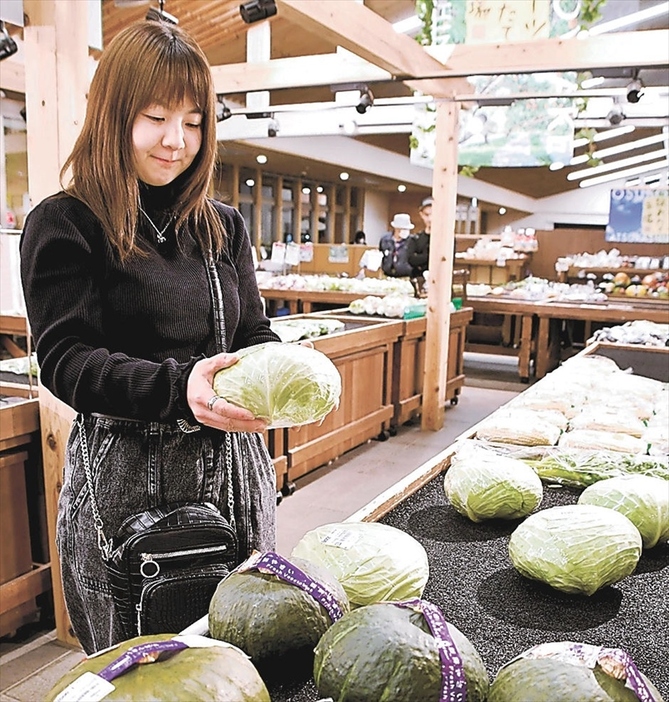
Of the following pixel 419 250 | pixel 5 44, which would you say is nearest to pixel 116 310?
pixel 5 44

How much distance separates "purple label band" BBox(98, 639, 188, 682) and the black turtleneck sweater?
0.58 metres

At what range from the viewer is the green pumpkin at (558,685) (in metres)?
0.77

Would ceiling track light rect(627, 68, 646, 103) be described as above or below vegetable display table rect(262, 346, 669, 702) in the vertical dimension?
above

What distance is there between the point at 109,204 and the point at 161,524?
26.1 inches

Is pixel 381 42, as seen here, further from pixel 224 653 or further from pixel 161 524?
pixel 224 653

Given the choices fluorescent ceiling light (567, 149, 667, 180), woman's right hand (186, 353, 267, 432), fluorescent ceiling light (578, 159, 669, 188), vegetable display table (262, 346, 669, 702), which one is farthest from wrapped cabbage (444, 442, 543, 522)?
fluorescent ceiling light (578, 159, 669, 188)

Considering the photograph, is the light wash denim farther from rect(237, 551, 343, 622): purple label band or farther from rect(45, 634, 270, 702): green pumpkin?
rect(45, 634, 270, 702): green pumpkin

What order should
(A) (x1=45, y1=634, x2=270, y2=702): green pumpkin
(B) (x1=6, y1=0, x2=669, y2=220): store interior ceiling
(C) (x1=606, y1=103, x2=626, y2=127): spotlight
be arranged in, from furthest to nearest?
1. (C) (x1=606, y1=103, x2=626, y2=127): spotlight
2. (B) (x1=6, y1=0, x2=669, y2=220): store interior ceiling
3. (A) (x1=45, y1=634, x2=270, y2=702): green pumpkin

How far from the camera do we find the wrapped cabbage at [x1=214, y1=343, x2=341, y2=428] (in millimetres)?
1266

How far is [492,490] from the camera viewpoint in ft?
5.28

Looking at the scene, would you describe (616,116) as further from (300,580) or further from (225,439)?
(300,580)

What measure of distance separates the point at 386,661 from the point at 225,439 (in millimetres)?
869

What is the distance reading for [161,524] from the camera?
1.47 meters

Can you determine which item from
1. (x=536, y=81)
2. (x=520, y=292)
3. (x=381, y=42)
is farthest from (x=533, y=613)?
(x=520, y=292)
